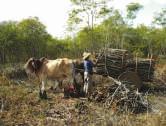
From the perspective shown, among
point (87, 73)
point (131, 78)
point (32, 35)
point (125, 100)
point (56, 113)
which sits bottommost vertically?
point (56, 113)

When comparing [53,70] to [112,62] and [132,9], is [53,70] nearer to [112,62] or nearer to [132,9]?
[112,62]

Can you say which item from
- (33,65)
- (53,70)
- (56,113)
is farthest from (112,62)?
(56,113)

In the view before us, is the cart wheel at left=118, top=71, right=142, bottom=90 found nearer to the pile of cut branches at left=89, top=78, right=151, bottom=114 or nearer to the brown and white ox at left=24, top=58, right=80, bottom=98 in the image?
the brown and white ox at left=24, top=58, right=80, bottom=98

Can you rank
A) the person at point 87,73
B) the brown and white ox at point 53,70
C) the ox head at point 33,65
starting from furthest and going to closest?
1. the brown and white ox at point 53,70
2. the ox head at point 33,65
3. the person at point 87,73

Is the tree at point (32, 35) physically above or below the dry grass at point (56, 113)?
above

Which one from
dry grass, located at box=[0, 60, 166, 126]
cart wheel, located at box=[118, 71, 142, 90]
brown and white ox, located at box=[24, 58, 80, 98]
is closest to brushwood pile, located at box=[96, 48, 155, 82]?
cart wheel, located at box=[118, 71, 142, 90]

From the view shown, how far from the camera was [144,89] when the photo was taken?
18.4 metres

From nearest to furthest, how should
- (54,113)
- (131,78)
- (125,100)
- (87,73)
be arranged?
1. (54,113)
2. (125,100)
3. (87,73)
4. (131,78)

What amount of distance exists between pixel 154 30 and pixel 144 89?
30412 millimetres

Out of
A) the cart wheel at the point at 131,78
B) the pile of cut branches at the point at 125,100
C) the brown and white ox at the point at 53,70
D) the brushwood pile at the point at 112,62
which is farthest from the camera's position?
the brushwood pile at the point at 112,62

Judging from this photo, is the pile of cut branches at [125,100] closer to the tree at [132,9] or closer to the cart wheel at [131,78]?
the cart wheel at [131,78]

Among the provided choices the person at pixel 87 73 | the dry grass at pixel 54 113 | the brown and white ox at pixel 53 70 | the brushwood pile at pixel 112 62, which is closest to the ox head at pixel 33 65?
the brown and white ox at pixel 53 70

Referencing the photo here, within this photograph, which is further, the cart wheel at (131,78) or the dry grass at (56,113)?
the cart wheel at (131,78)

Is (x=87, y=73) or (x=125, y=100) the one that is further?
(x=87, y=73)
